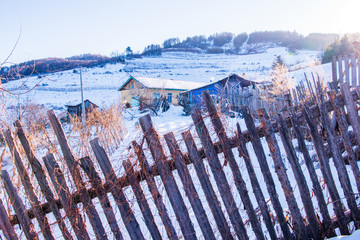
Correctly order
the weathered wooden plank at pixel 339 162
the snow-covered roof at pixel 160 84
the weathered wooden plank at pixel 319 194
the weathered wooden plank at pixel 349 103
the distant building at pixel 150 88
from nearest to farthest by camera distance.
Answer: the weathered wooden plank at pixel 319 194, the weathered wooden plank at pixel 339 162, the weathered wooden plank at pixel 349 103, the distant building at pixel 150 88, the snow-covered roof at pixel 160 84

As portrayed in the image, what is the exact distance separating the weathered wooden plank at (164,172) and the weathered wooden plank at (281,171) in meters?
0.97

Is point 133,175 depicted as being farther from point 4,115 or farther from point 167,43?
point 167,43

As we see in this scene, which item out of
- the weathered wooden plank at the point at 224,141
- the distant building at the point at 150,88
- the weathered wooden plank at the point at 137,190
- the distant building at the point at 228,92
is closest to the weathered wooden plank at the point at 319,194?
the weathered wooden plank at the point at 224,141

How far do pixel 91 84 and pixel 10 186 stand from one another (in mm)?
65431

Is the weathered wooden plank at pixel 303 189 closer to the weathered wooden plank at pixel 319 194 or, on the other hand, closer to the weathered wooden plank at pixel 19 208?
the weathered wooden plank at pixel 319 194

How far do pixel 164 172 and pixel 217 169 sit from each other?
19.3 inches

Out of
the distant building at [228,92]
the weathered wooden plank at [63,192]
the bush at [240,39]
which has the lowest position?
the distant building at [228,92]

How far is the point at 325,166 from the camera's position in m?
2.27

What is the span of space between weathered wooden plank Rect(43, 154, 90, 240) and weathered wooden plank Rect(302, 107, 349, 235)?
238 cm

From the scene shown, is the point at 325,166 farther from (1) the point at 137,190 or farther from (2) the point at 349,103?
(1) the point at 137,190

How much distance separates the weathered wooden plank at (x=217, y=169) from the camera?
2.06 metres

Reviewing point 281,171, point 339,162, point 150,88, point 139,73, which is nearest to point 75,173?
point 281,171

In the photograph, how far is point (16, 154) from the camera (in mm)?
2115

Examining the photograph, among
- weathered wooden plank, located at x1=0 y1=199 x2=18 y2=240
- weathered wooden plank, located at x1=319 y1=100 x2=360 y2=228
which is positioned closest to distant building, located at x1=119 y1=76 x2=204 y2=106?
weathered wooden plank, located at x1=319 y1=100 x2=360 y2=228
